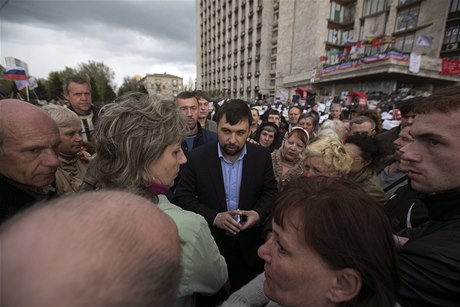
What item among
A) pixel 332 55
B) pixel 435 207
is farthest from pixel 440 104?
pixel 332 55

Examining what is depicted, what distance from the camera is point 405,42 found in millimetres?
27000

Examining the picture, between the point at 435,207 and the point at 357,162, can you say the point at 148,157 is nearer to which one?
the point at 435,207

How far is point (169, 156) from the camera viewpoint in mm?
1431

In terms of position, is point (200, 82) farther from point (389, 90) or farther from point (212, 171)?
point (212, 171)

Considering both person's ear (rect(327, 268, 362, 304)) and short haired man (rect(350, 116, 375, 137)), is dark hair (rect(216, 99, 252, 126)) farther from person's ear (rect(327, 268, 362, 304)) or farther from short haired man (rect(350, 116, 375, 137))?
short haired man (rect(350, 116, 375, 137))

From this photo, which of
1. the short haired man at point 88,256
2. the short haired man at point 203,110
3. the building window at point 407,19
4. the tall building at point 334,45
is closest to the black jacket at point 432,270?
the short haired man at point 88,256

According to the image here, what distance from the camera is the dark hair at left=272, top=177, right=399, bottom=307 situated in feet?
2.78

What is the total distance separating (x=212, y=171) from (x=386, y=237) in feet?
5.29

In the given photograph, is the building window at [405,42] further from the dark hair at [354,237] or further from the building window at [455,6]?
the dark hair at [354,237]

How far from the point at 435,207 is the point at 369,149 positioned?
1423 millimetres

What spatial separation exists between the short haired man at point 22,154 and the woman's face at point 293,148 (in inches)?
98.8

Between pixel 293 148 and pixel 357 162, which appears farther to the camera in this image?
pixel 293 148

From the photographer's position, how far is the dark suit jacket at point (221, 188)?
2293 mm

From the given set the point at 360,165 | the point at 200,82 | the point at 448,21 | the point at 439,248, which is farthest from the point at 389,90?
the point at 200,82
